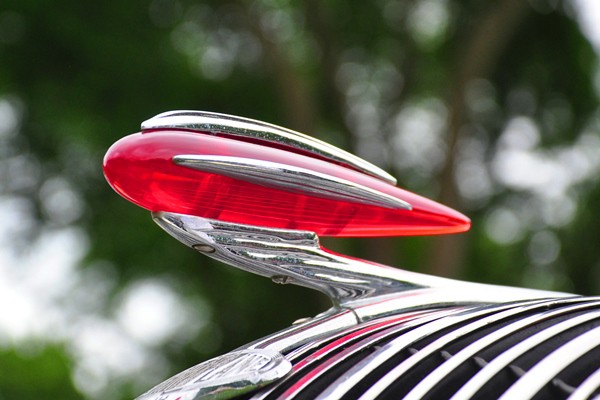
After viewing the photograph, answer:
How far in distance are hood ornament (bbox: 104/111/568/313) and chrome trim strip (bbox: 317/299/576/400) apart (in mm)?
144

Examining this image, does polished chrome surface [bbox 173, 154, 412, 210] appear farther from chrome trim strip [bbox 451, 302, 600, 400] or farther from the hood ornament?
chrome trim strip [bbox 451, 302, 600, 400]

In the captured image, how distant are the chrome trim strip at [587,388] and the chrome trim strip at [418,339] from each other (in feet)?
0.67


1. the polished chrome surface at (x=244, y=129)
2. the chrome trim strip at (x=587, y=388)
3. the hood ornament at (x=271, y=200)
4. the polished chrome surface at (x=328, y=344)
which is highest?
the polished chrome surface at (x=244, y=129)

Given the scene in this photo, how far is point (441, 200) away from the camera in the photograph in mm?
7375

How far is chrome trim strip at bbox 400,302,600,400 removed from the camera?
108 cm

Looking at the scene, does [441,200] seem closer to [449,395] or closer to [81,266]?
[81,266]

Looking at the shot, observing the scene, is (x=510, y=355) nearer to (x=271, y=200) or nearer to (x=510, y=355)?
(x=510, y=355)

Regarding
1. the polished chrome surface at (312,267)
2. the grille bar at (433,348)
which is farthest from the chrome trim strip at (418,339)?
the polished chrome surface at (312,267)

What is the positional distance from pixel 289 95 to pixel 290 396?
6360 mm

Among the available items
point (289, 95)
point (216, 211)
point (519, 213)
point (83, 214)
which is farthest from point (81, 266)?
point (216, 211)

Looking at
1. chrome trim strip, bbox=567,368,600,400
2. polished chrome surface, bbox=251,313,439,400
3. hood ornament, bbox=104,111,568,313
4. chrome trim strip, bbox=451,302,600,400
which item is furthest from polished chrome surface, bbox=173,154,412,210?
chrome trim strip, bbox=567,368,600,400

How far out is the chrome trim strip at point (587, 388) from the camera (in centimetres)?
101

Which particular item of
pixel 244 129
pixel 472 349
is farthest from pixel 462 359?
pixel 244 129

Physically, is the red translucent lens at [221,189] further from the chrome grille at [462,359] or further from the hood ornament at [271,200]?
the chrome grille at [462,359]
